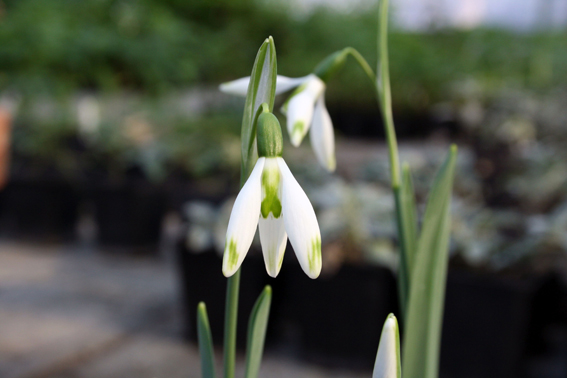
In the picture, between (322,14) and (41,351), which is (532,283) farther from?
(322,14)

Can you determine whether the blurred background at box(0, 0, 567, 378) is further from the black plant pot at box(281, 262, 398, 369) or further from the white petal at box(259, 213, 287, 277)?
the white petal at box(259, 213, 287, 277)

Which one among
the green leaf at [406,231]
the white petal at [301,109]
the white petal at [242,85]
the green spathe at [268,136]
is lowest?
the green leaf at [406,231]

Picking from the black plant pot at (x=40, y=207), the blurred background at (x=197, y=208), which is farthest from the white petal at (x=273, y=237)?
the black plant pot at (x=40, y=207)

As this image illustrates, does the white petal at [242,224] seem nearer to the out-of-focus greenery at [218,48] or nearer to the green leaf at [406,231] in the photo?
the green leaf at [406,231]

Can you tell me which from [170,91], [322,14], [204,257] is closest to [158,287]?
[204,257]

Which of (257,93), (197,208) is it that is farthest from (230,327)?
(197,208)

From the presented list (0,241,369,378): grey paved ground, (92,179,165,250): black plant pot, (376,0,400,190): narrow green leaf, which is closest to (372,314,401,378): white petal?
(376,0,400,190): narrow green leaf

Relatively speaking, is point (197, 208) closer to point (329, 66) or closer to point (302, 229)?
point (329, 66)

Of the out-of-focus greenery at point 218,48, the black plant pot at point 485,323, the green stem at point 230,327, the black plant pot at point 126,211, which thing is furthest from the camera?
the out-of-focus greenery at point 218,48
